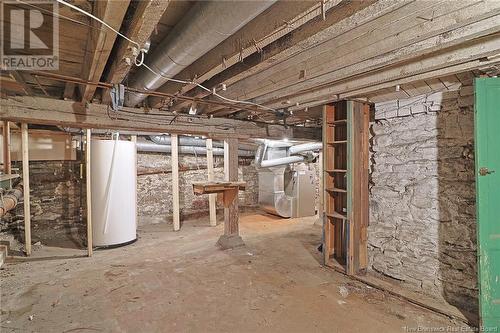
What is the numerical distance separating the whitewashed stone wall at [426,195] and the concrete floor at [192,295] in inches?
15.9

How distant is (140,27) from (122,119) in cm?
204

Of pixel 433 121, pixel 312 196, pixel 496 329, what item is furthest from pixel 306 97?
pixel 312 196

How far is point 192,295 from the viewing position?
2439 millimetres

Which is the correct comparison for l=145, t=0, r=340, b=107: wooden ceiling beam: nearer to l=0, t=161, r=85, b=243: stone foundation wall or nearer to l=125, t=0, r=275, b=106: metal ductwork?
l=125, t=0, r=275, b=106: metal ductwork

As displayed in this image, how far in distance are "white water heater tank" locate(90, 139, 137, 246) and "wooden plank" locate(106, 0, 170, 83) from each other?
2.32m

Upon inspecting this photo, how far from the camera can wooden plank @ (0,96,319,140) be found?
255 centimetres

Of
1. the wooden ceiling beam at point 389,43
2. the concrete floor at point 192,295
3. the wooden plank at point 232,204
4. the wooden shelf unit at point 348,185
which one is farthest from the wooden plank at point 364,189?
the wooden plank at point 232,204

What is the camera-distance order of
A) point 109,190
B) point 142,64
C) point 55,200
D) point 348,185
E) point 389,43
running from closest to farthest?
point 389,43, point 142,64, point 348,185, point 109,190, point 55,200

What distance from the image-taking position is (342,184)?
10.8 feet

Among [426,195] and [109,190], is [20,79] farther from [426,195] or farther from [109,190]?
[426,195]

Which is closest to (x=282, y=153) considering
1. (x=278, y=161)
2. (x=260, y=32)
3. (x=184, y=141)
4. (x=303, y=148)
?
(x=278, y=161)

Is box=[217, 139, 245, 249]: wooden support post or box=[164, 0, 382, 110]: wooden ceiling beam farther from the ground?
box=[164, 0, 382, 110]: wooden ceiling beam

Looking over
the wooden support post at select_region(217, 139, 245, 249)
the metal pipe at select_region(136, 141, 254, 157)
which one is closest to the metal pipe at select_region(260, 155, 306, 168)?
the metal pipe at select_region(136, 141, 254, 157)

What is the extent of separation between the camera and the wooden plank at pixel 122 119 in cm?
255
